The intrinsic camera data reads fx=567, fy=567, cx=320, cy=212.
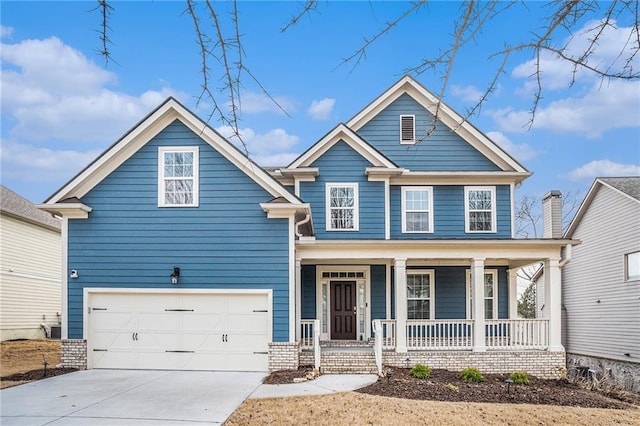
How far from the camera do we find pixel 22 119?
17781 mm

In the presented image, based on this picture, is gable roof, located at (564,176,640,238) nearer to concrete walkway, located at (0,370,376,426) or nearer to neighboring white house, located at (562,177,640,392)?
neighboring white house, located at (562,177,640,392)

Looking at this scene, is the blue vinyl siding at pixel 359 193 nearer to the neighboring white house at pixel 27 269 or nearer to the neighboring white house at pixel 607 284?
the neighboring white house at pixel 607 284

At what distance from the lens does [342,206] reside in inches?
664

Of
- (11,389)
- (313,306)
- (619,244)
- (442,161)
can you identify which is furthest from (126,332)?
(619,244)

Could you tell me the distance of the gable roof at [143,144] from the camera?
44.7 feet

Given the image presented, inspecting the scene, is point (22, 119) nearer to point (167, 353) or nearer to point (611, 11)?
point (167, 353)

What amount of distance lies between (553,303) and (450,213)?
4.10 metres

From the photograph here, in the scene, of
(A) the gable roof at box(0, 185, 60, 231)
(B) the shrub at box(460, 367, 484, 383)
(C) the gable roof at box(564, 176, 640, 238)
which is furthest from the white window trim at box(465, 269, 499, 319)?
(A) the gable roof at box(0, 185, 60, 231)

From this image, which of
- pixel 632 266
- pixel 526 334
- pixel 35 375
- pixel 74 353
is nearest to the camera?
pixel 35 375

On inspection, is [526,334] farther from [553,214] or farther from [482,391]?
[553,214]

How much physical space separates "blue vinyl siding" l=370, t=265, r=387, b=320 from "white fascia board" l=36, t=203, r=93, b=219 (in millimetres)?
8181

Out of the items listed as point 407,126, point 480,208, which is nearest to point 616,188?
point 480,208

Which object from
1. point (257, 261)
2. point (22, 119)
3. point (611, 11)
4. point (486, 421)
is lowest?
point (486, 421)

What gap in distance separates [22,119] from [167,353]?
→ 945cm
